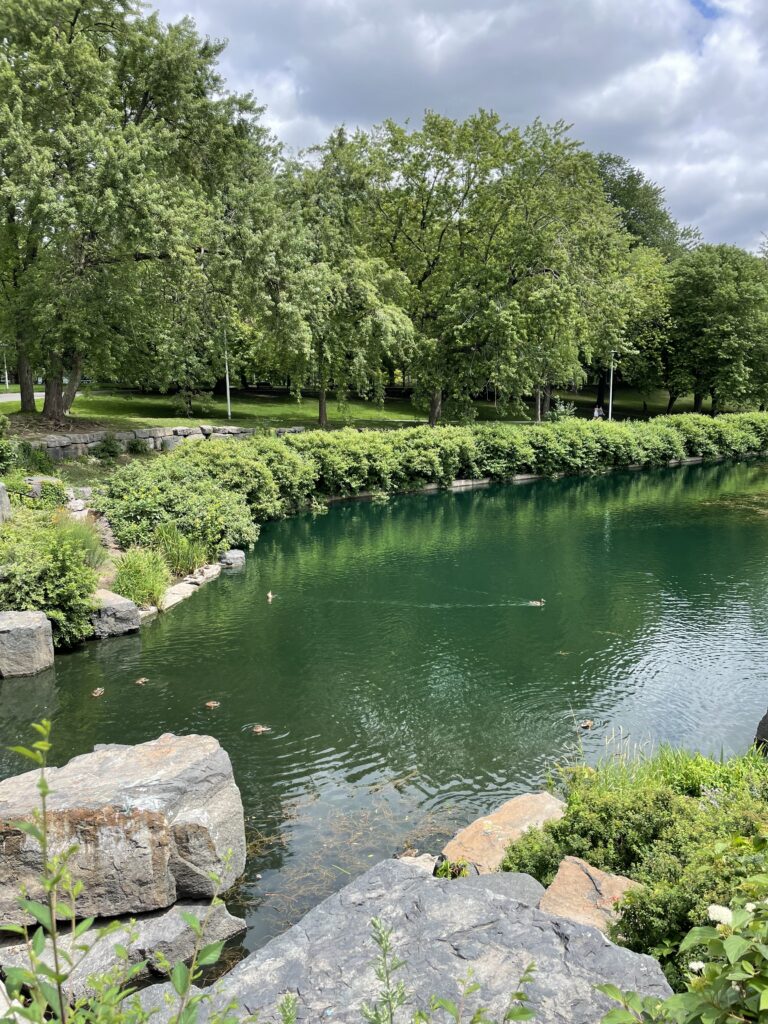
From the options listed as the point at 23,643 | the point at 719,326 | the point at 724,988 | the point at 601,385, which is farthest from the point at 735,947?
the point at 601,385

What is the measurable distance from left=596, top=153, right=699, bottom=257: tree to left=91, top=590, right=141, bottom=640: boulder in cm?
6147

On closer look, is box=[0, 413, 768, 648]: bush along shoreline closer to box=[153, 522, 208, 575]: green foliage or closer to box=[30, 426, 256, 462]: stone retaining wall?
box=[153, 522, 208, 575]: green foliage

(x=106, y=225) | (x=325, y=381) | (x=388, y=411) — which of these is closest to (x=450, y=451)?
(x=325, y=381)

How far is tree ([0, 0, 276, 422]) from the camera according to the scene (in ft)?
59.1

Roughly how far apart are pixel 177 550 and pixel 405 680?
22.2 feet

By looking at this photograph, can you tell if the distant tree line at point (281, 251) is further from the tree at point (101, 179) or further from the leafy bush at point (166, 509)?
the leafy bush at point (166, 509)

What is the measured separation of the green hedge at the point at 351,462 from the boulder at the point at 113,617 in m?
3.55

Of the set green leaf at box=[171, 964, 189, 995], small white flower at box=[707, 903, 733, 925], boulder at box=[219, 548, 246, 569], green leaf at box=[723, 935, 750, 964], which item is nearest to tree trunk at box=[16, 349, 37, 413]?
boulder at box=[219, 548, 246, 569]

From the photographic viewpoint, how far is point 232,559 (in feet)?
52.7

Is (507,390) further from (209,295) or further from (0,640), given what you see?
(0,640)

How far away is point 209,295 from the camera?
73.8 feet

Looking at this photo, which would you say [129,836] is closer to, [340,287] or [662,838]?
[662,838]

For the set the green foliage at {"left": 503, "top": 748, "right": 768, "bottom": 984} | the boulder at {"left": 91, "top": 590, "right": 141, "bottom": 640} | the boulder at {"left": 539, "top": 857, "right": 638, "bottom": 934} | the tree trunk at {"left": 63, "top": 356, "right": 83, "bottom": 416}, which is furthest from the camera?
the tree trunk at {"left": 63, "top": 356, "right": 83, "bottom": 416}

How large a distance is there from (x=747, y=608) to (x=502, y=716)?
Result: 6.87 metres
